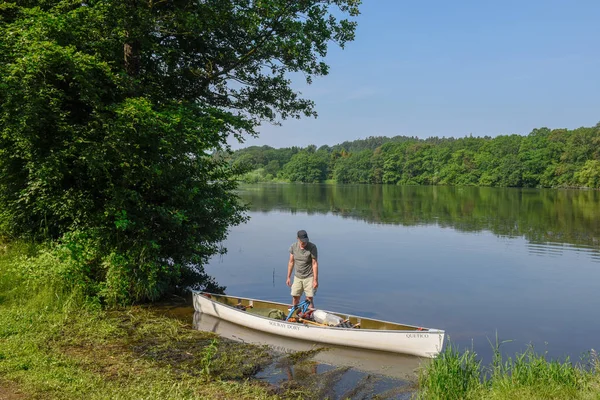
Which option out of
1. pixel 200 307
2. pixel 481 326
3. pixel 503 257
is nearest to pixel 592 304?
pixel 481 326

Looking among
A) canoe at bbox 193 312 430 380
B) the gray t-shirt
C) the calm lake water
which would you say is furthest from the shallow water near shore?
the calm lake water

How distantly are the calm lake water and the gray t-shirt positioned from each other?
339 centimetres

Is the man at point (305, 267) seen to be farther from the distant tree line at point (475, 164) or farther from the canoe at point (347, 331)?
the distant tree line at point (475, 164)

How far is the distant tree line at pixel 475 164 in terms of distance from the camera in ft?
305

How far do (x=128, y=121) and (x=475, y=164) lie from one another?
117 metres

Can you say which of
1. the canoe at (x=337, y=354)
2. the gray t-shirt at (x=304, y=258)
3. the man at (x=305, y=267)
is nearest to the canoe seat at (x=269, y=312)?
the canoe at (x=337, y=354)

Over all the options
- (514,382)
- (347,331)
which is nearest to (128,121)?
(347,331)

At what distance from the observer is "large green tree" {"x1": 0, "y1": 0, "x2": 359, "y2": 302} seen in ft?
36.5

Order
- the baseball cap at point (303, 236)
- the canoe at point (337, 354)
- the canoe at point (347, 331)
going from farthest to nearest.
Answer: the baseball cap at point (303, 236), the canoe at point (347, 331), the canoe at point (337, 354)

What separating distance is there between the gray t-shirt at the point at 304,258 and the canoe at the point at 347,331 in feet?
4.11

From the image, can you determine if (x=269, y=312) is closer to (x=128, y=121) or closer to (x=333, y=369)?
(x=333, y=369)

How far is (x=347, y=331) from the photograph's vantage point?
10492mm

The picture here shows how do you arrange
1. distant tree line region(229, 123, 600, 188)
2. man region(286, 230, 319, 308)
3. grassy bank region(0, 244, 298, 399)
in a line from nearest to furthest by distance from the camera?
grassy bank region(0, 244, 298, 399)
man region(286, 230, 319, 308)
distant tree line region(229, 123, 600, 188)

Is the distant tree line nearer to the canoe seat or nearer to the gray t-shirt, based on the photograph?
the canoe seat
